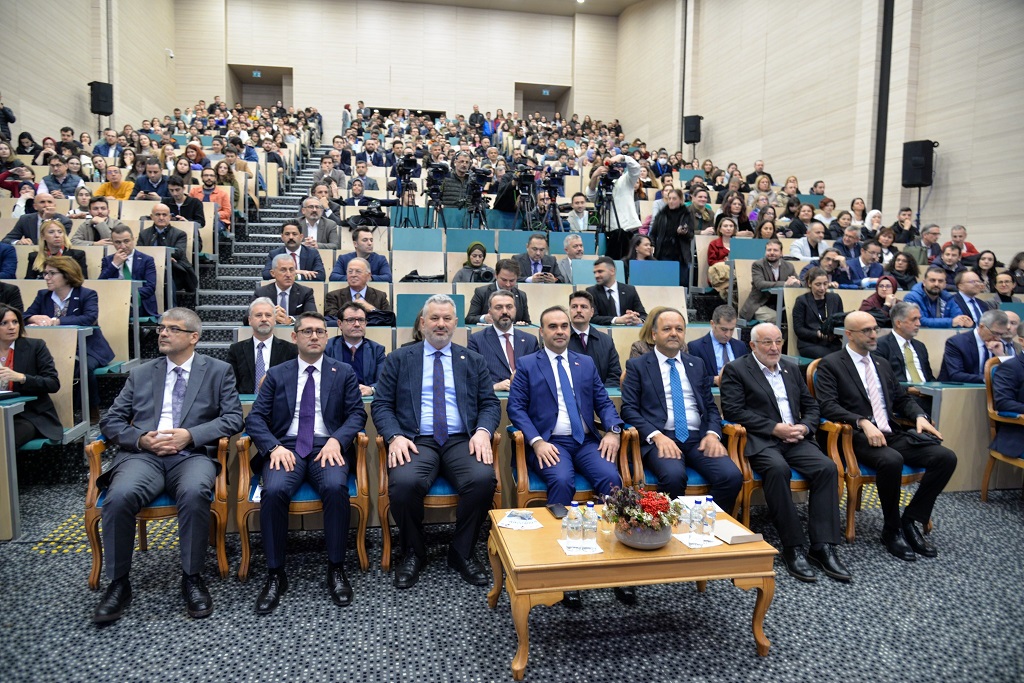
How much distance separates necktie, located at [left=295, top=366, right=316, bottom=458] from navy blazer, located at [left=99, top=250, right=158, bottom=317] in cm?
254

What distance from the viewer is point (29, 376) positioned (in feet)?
9.56

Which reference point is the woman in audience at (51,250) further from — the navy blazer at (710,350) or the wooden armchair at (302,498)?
the navy blazer at (710,350)

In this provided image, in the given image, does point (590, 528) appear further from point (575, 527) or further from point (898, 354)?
point (898, 354)

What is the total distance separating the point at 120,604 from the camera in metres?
2.17

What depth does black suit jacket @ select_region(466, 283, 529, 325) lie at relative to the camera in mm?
4227

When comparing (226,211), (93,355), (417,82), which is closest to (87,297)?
(93,355)

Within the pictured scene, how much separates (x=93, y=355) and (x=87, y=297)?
0.38m

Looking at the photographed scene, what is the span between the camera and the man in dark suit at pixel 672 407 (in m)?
2.77

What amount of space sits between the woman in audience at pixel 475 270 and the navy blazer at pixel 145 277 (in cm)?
217

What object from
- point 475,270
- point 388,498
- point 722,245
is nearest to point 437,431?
point 388,498

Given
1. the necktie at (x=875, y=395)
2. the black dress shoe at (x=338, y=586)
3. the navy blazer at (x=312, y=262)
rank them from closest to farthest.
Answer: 1. the black dress shoe at (x=338, y=586)
2. the necktie at (x=875, y=395)
3. the navy blazer at (x=312, y=262)

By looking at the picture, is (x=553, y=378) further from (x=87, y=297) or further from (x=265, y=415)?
(x=87, y=297)

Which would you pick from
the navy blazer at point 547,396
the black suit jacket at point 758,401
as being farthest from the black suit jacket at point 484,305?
the black suit jacket at point 758,401

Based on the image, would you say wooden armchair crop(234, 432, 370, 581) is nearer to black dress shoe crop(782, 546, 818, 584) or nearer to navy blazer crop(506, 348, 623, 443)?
navy blazer crop(506, 348, 623, 443)
